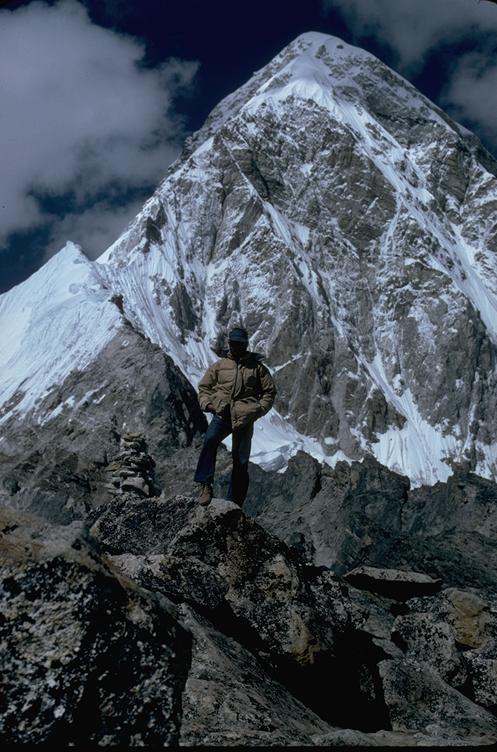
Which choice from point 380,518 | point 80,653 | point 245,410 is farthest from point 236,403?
point 380,518

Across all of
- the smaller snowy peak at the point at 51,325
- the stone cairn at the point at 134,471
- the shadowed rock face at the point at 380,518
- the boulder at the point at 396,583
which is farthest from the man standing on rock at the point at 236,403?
the smaller snowy peak at the point at 51,325

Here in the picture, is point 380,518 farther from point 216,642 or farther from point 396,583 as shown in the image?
point 216,642

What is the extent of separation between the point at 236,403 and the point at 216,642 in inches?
145

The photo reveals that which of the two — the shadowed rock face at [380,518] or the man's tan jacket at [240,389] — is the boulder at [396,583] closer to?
the man's tan jacket at [240,389]

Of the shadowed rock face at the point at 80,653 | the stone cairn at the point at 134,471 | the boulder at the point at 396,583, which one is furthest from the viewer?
the stone cairn at the point at 134,471

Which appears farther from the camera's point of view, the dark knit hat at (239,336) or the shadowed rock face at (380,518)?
the shadowed rock face at (380,518)

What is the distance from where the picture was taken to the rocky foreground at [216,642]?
421cm

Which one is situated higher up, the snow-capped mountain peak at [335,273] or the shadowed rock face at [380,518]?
the snow-capped mountain peak at [335,273]

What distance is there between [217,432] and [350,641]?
2986mm

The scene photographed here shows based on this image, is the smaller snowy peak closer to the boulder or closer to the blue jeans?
the boulder

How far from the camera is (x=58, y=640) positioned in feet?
14.0

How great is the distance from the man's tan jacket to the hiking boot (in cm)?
79

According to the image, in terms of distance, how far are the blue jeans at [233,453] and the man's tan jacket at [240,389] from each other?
0.52ft

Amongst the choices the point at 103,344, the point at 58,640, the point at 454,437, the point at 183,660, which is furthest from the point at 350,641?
the point at 454,437
